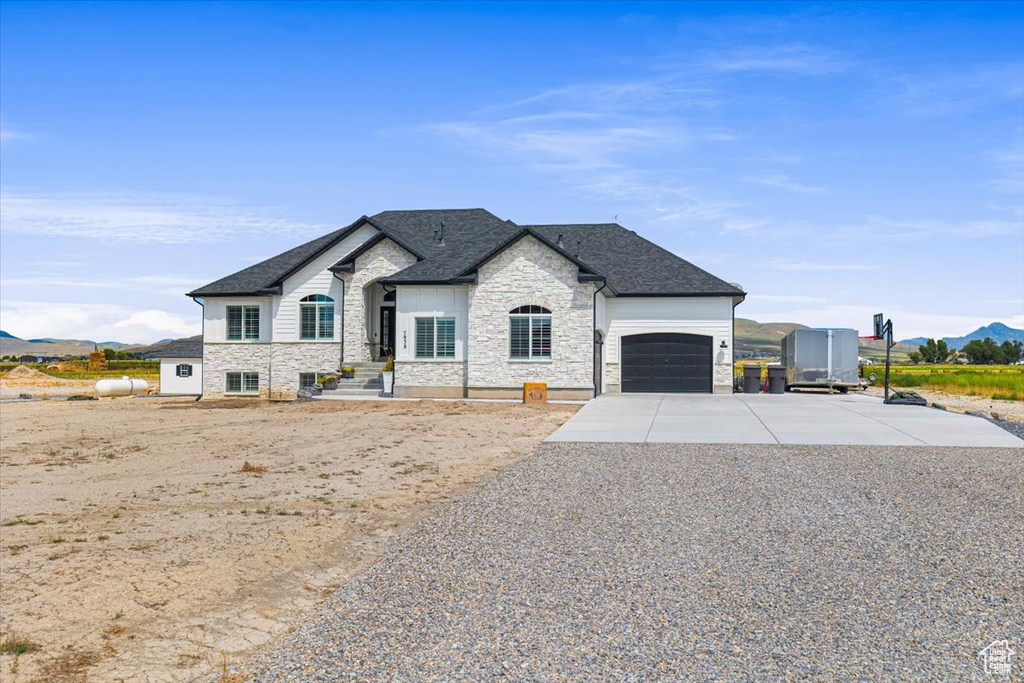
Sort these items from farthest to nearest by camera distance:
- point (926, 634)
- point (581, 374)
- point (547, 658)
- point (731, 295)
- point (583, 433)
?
point (731, 295) → point (581, 374) → point (583, 433) → point (926, 634) → point (547, 658)

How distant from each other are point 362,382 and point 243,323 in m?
6.65

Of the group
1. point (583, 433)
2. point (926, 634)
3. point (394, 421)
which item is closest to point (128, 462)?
point (394, 421)

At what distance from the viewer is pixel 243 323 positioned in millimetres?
35125

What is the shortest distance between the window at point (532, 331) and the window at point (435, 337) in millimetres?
2293

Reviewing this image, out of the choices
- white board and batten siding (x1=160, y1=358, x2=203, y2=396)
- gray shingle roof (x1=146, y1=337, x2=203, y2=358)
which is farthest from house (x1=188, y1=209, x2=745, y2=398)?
gray shingle roof (x1=146, y1=337, x2=203, y2=358)

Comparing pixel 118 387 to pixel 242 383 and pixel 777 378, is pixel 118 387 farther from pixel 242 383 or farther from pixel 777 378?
pixel 777 378

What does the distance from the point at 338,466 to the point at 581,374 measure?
15.9 meters

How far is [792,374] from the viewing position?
37625 mm

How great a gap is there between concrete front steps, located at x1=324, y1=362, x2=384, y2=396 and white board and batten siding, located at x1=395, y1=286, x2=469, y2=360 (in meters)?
1.59

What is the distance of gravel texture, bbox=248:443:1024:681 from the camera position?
5.96 metres

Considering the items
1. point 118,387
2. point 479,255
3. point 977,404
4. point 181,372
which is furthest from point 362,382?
point 977,404

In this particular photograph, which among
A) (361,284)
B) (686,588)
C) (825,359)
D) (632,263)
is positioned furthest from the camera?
(825,359)

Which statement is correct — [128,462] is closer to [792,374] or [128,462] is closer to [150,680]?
[150,680]

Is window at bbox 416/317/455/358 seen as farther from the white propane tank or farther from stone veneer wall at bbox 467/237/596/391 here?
the white propane tank
